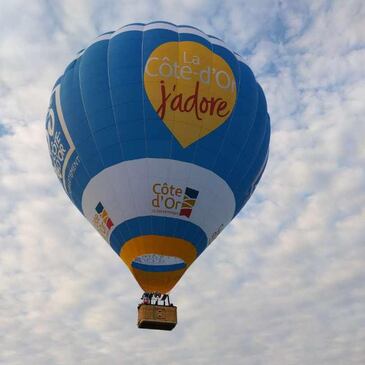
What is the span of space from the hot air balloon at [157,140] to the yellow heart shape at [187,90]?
33 millimetres

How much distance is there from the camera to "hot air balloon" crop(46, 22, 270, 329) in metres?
18.2

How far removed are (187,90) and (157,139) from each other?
6.20 feet

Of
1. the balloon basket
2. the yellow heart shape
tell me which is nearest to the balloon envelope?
the yellow heart shape

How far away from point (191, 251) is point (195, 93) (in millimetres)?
5369

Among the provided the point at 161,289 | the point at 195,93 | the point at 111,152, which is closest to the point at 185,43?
the point at 195,93

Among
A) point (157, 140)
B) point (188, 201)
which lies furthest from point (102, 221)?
point (157, 140)

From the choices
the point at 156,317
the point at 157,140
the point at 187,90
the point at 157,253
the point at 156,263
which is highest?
the point at 187,90

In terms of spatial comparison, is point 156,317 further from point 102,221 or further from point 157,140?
point 157,140

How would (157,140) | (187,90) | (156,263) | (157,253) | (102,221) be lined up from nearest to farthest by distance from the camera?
(157,140), (187,90), (157,253), (156,263), (102,221)

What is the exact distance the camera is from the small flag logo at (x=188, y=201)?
18.4 meters

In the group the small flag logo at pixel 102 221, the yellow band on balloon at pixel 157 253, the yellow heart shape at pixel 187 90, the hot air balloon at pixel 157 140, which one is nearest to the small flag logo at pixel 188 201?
the hot air balloon at pixel 157 140

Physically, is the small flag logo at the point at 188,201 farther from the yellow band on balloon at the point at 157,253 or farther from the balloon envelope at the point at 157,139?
the yellow band on balloon at the point at 157,253

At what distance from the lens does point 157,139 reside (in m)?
18.2

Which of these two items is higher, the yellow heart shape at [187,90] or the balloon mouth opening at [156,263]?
the yellow heart shape at [187,90]
